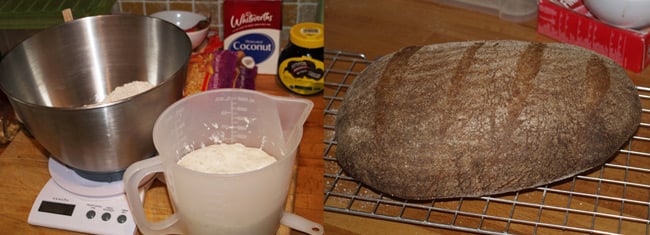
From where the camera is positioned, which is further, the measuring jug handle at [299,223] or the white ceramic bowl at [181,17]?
the white ceramic bowl at [181,17]

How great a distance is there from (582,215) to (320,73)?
59 cm

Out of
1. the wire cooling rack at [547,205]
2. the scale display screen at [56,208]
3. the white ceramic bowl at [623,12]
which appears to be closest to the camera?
the wire cooling rack at [547,205]

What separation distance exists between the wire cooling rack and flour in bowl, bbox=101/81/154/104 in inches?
14.0

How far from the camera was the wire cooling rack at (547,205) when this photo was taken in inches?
29.5

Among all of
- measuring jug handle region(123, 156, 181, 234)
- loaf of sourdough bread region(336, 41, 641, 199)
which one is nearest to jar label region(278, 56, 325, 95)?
loaf of sourdough bread region(336, 41, 641, 199)

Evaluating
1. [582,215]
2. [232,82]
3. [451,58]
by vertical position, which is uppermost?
[451,58]

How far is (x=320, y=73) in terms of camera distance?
1.24m

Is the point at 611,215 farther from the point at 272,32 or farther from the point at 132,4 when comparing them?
the point at 132,4

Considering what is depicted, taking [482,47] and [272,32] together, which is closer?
[482,47]

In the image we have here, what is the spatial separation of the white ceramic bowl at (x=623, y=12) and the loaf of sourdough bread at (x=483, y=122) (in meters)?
0.06

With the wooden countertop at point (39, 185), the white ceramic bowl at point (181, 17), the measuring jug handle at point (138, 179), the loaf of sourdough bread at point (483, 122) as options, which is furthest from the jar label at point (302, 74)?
the measuring jug handle at point (138, 179)

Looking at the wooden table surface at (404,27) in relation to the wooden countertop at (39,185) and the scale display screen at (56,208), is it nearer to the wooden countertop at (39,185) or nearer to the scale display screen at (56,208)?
the wooden countertop at (39,185)

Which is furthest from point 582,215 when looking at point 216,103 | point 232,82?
point 232,82

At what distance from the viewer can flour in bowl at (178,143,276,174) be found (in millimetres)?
823
